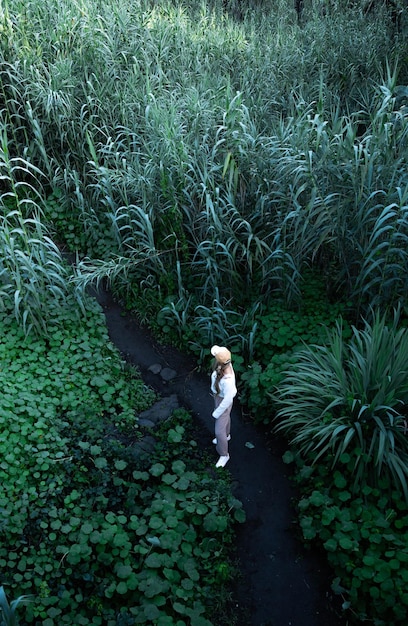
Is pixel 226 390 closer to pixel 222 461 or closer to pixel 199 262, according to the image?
pixel 222 461

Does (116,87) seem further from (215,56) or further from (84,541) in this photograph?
(84,541)

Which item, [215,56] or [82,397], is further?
[215,56]

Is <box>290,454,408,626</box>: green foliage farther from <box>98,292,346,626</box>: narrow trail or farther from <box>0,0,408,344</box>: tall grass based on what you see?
<box>0,0,408,344</box>: tall grass

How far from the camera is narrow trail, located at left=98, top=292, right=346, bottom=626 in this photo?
388cm

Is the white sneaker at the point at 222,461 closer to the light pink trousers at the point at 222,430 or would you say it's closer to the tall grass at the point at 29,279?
the light pink trousers at the point at 222,430

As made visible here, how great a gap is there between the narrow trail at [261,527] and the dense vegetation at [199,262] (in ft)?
0.65

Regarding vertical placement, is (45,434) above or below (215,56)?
below

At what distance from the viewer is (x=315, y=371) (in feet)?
15.7

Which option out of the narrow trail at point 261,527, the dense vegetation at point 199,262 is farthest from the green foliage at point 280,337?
the narrow trail at point 261,527

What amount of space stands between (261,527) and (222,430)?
81 centimetres

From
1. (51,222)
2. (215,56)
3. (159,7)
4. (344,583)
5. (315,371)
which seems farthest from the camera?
(159,7)

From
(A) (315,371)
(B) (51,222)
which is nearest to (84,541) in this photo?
(A) (315,371)

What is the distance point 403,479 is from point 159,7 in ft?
28.0

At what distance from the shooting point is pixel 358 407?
4.35m
